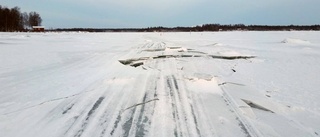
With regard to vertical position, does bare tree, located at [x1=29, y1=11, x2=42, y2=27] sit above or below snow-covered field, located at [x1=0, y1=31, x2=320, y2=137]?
above

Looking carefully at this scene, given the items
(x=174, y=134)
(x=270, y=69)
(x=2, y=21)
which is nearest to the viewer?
(x=174, y=134)

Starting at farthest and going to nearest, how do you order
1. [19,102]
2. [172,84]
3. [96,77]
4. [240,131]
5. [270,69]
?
[270,69] < [96,77] < [172,84] < [19,102] < [240,131]

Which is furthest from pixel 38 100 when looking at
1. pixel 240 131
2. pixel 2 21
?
pixel 2 21

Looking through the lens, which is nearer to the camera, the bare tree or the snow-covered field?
the snow-covered field

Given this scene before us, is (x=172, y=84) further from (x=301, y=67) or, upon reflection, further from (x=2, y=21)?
(x=2, y=21)

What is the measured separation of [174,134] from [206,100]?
2.04m

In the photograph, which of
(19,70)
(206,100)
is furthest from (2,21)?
(206,100)

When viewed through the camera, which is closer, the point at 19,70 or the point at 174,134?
the point at 174,134

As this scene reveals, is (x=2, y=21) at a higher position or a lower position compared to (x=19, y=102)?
higher

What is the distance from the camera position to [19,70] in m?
9.23

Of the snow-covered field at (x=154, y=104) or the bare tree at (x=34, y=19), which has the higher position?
the bare tree at (x=34, y=19)

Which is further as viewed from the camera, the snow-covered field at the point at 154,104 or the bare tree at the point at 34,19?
the bare tree at the point at 34,19

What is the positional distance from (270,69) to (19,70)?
8.54 meters

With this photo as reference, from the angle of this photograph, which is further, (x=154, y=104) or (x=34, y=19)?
(x=34, y=19)
